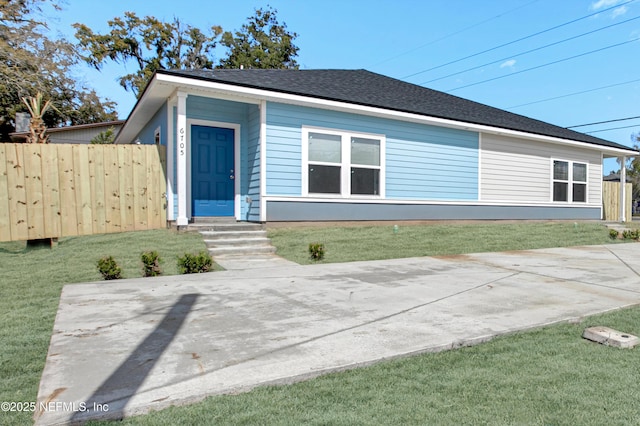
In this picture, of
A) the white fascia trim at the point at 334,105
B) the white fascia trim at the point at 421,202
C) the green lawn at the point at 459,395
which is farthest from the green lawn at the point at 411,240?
the green lawn at the point at 459,395

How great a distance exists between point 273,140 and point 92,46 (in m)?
25.5

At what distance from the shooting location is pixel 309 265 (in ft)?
22.5

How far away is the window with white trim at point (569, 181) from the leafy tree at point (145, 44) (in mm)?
24844

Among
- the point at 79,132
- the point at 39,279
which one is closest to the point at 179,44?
the point at 79,132

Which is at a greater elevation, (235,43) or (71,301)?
(235,43)

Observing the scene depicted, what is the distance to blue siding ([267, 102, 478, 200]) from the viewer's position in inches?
371

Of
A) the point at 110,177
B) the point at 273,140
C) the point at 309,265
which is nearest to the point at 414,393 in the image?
the point at 309,265

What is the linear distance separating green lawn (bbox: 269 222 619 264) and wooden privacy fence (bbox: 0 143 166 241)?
9.86ft

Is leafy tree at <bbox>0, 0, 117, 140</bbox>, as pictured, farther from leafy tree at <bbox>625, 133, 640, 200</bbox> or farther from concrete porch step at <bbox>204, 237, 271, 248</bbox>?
leafy tree at <bbox>625, 133, 640, 200</bbox>

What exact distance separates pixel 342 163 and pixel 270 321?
6.97 meters

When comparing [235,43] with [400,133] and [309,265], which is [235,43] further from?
[309,265]

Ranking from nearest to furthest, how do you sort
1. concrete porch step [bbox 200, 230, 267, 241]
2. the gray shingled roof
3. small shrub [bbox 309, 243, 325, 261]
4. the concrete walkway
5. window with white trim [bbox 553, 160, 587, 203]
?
the concrete walkway < small shrub [bbox 309, 243, 325, 261] < concrete porch step [bbox 200, 230, 267, 241] < the gray shingled roof < window with white trim [bbox 553, 160, 587, 203]

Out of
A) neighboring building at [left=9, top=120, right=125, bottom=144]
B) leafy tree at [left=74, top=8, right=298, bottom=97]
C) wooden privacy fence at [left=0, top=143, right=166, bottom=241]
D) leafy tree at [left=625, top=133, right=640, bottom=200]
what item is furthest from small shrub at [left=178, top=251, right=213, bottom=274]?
leafy tree at [left=625, top=133, right=640, bottom=200]

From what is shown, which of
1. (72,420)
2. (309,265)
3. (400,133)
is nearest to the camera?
(72,420)
